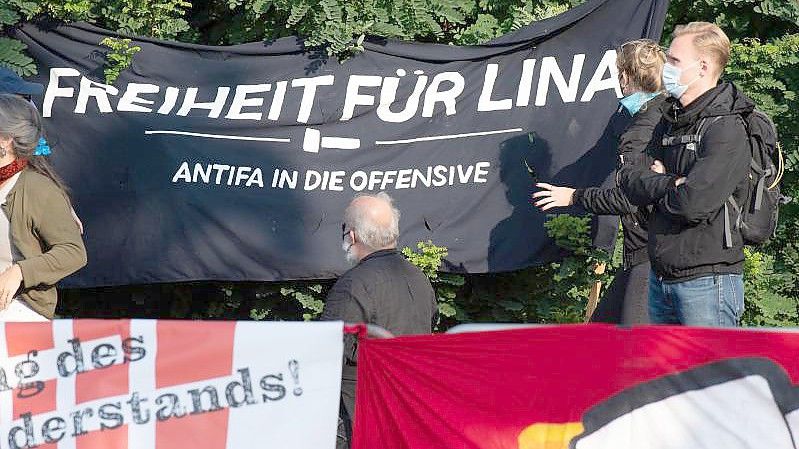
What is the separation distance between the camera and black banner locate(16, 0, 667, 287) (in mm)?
7156

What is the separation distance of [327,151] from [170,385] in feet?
10.5

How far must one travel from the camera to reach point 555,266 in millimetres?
7652

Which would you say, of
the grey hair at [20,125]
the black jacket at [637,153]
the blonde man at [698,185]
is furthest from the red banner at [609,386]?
the grey hair at [20,125]

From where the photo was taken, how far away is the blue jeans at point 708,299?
209 inches

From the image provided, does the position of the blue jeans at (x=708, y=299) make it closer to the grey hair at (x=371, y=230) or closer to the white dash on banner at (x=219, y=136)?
the grey hair at (x=371, y=230)

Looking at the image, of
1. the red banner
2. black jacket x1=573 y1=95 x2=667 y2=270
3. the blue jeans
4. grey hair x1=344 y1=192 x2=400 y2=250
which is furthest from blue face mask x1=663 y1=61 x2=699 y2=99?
the red banner

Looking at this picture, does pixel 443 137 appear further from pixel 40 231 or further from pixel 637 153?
pixel 40 231

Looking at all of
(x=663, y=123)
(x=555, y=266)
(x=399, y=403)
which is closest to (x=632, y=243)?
(x=663, y=123)

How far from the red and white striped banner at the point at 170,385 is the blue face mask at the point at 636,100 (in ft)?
8.54

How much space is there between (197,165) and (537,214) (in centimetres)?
195

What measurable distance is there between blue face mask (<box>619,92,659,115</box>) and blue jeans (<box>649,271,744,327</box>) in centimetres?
116

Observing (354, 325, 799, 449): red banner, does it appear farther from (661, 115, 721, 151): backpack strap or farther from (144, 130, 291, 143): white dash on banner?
(144, 130, 291, 143): white dash on banner

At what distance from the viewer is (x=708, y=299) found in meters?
5.31

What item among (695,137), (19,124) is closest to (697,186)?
(695,137)
